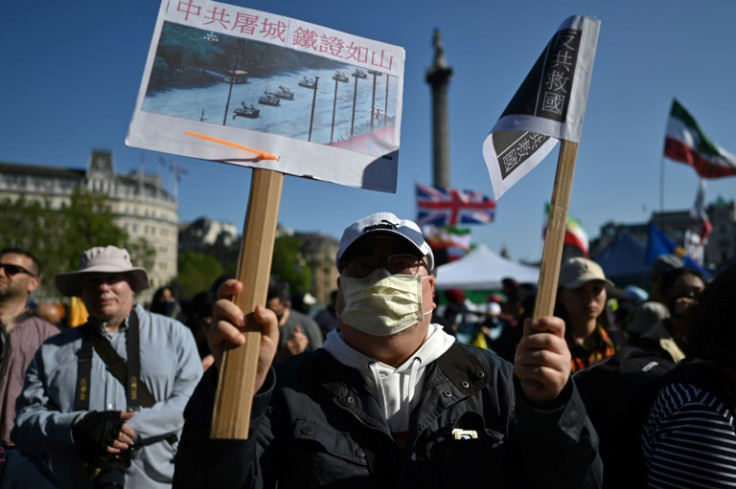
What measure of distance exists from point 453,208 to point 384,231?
1543 centimetres

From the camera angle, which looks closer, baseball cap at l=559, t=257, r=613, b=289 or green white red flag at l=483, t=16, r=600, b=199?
green white red flag at l=483, t=16, r=600, b=199

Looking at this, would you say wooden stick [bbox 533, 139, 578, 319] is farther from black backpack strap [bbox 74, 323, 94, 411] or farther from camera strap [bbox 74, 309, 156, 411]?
black backpack strap [bbox 74, 323, 94, 411]

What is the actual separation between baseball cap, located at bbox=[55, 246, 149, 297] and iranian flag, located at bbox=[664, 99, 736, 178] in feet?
37.2

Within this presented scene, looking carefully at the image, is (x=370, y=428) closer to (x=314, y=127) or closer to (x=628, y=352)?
(x=314, y=127)

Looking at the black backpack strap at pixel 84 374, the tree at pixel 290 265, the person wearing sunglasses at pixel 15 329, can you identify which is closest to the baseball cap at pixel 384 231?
the black backpack strap at pixel 84 374

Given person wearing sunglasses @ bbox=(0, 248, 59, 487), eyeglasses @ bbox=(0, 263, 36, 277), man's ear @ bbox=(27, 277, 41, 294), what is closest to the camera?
person wearing sunglasses @ bbox=(0, 248, 59, 487)

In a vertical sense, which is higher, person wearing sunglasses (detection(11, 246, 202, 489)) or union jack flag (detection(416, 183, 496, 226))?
union jack flag (detection(416, 183, 496, 226))

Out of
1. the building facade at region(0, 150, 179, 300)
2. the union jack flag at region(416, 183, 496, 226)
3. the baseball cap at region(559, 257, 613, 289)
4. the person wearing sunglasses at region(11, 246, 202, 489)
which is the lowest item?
the person wearing sunglasses at region(11, 246, 202, 489)

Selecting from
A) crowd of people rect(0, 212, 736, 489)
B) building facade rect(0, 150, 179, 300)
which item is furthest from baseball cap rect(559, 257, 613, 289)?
building facade rect(0, 150, 179, 300)

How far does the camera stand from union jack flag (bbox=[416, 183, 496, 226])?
683 inches

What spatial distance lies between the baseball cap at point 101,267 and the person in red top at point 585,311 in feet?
9.51

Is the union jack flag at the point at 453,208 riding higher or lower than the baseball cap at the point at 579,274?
higher

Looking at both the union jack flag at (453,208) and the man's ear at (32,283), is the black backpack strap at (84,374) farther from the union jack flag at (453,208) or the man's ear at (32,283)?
the union jack flag at (453,208)

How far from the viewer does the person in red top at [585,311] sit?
4.22 metres
